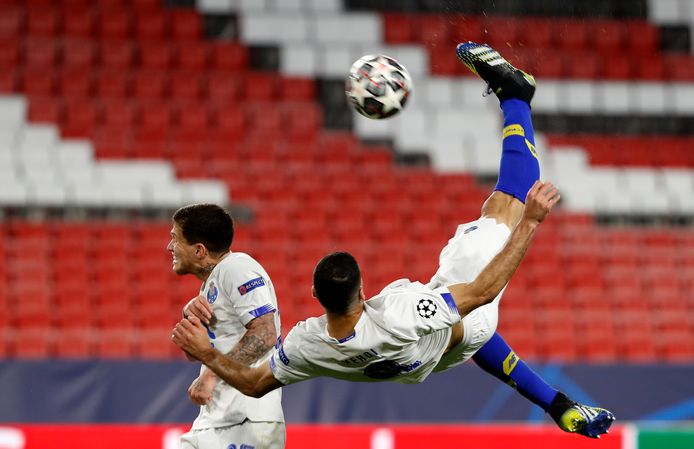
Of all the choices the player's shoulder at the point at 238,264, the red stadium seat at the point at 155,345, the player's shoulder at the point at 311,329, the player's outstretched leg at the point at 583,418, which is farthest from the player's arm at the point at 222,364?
the red stadium seat at the point at 155,345

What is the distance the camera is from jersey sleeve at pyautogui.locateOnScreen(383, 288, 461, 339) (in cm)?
416

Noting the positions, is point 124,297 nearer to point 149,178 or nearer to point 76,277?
point 76,277

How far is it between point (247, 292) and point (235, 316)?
0.17 meters

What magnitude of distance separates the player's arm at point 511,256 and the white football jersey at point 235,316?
0.83 m

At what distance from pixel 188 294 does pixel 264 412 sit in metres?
6.35

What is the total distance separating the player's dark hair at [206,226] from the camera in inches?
174

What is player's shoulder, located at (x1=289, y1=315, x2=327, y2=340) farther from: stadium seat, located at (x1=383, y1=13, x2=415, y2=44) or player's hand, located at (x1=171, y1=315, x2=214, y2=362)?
stadium seat, located at (x1=383, y1=13, x2=415, y2=44)

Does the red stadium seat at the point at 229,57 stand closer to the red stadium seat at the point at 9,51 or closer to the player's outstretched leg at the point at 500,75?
the red stadium seat at the point at 9,51

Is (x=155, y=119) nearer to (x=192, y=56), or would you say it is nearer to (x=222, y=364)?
(x=192, y=56)

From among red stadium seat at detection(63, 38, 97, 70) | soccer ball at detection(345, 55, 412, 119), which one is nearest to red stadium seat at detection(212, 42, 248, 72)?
red stadium seat at detection(63, 38, 97, 70)

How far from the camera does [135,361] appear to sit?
29.5 ft

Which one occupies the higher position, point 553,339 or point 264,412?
point 264,412

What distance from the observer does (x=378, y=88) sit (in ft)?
16.5

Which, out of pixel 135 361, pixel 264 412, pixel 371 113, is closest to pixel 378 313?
pixel 264 412
